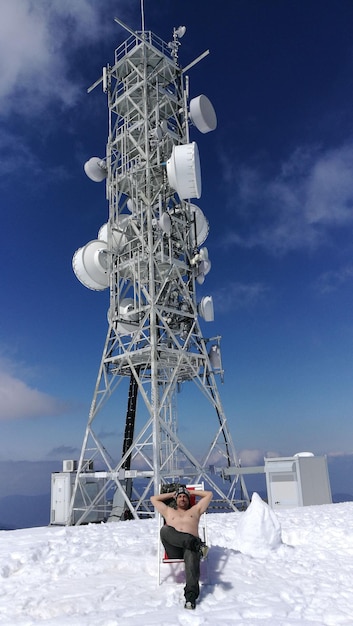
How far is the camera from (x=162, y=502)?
912 centimetres

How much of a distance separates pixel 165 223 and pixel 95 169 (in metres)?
8.01

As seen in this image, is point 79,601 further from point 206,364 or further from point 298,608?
point 206,364

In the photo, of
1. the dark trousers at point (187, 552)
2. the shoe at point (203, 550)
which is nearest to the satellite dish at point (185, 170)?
the dark trousers at point (187, 552)

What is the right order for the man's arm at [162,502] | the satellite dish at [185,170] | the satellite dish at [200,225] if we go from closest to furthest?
the man's arm at [162,502], the satellite dish at [185,170], the satellite dish at [200,225]

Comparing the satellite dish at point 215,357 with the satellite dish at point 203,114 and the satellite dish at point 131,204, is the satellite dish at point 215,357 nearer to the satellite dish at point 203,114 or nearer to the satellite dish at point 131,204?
the satellite dish at point 131,204

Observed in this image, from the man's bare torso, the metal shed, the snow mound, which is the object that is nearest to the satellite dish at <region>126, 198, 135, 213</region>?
the metal shed

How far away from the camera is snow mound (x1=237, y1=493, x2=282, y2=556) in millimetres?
10703

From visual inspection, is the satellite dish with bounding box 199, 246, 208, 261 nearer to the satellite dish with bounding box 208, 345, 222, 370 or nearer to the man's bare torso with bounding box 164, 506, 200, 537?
the satellite dish with bounding box 208, 345, 222, 370

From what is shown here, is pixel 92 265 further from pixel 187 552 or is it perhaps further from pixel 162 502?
pixel 187 552

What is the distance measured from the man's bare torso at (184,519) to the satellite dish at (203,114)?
24.9 meters

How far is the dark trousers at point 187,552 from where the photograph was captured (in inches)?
290

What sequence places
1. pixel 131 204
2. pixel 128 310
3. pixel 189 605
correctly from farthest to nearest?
1. pixel 131 204
2. pixel 128 310
3. pixel 189 605

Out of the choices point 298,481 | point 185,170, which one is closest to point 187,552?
point 298,481

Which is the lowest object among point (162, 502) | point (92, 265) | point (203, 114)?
point (162, 502)
